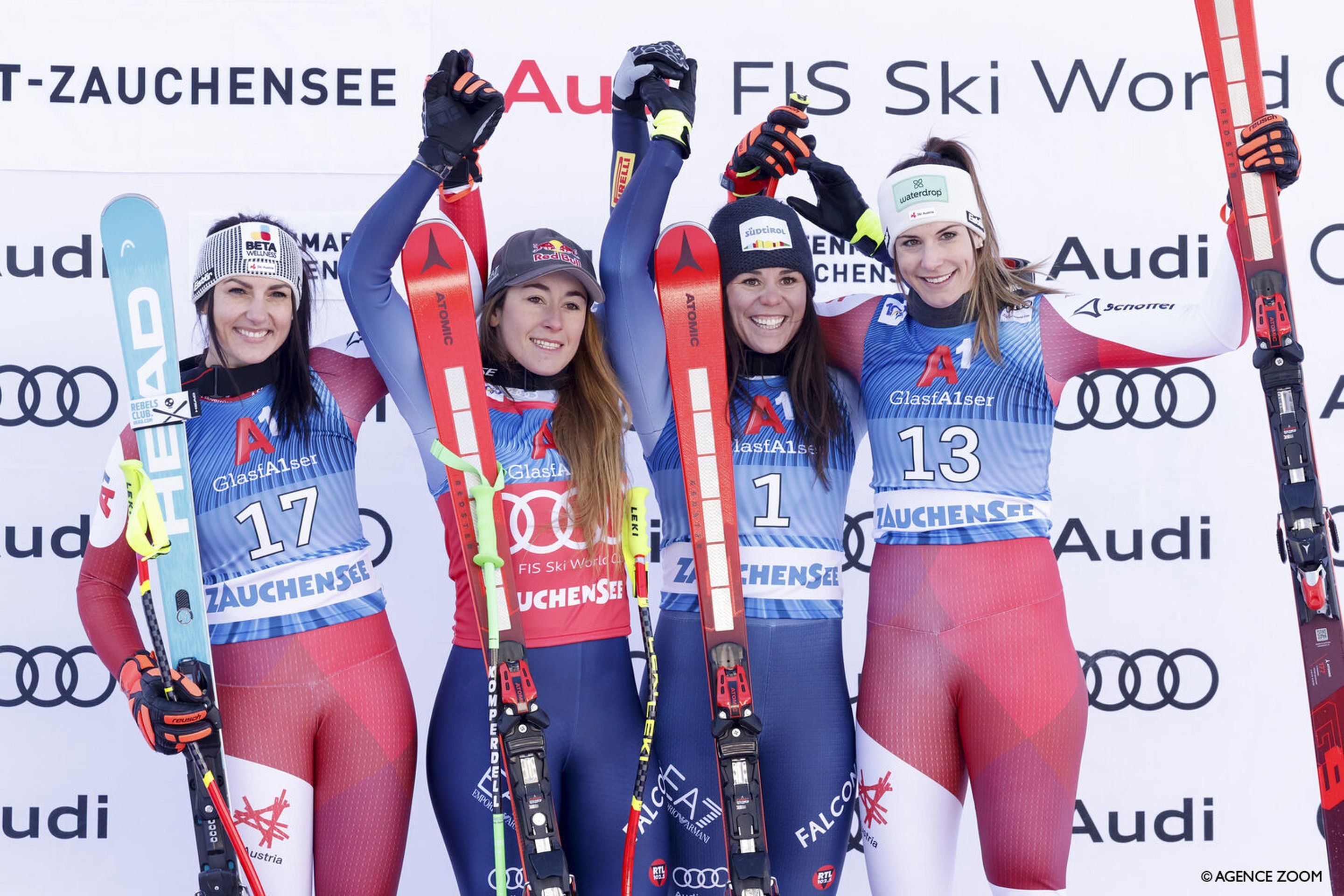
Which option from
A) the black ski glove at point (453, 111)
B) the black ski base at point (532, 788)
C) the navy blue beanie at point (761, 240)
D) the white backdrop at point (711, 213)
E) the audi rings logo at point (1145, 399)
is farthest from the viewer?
the audi rings logo at point (1145, 399)

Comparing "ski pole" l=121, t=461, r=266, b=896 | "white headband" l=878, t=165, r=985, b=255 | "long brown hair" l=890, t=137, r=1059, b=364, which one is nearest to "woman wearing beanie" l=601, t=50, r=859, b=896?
"white headband" l=878, t=165, r=985, b=255

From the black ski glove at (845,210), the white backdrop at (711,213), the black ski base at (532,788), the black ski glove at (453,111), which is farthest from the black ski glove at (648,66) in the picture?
the black ski base at (532,788)

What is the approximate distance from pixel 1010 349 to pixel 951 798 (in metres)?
1.03

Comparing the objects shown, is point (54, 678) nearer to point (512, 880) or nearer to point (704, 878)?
point (512, 880)

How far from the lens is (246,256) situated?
247 cm

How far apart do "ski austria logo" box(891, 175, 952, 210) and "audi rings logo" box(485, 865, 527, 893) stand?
1715 millimetres

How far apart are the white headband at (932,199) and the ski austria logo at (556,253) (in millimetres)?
762

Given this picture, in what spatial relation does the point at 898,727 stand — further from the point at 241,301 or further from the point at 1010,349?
the point at 241,301

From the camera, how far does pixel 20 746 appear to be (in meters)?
3.49

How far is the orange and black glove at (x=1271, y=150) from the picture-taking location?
2.39 meters

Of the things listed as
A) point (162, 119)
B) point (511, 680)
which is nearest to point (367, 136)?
point (162, 119)

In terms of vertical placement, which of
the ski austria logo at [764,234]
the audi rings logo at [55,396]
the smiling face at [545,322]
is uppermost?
the ski austria logo at [764,234]

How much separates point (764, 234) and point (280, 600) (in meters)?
1.38

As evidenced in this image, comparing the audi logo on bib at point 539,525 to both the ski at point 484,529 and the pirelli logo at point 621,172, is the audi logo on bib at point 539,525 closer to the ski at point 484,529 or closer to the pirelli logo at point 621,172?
the ski at point 484,529
